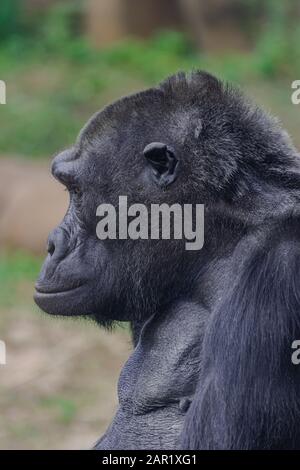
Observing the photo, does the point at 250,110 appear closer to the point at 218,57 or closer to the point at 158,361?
the point at 158,361

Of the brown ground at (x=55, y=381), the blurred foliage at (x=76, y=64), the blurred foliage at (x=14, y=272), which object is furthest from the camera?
the blurred foliage at (x=76, y=64)

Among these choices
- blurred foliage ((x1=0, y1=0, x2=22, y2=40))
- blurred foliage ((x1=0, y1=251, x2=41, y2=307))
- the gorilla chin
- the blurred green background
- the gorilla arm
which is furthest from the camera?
blurred foliage ((x1=0, y1=0, x2=22, y2=40))

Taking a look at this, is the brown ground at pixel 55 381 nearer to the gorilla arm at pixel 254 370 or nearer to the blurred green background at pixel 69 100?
the blurred green background at pixel 69 100

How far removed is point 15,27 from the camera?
14914 mm

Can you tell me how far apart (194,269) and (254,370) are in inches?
17.8

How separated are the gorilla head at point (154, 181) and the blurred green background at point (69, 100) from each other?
3.19 m

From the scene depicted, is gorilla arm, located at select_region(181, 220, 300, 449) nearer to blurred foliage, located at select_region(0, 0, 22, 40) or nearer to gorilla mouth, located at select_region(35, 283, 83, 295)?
gorilla mouth, located at select_region(35, 283, 83, 295)

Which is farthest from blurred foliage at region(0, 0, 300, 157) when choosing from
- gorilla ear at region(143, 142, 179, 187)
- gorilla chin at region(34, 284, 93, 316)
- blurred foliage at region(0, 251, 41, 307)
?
gorilla ear at region(143, 142, 179, 187)

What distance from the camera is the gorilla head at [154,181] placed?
3.63m

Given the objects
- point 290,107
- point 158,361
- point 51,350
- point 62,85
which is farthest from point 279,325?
point 62,85

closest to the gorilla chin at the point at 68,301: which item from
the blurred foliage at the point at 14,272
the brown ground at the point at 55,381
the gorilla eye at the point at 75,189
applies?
the gorilla eye at the point at 75,189

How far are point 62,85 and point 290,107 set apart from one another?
2.63 meters

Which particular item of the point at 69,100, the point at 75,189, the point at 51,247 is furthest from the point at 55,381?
the point at 69,100

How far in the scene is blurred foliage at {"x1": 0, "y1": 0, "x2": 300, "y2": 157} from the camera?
11.8m
